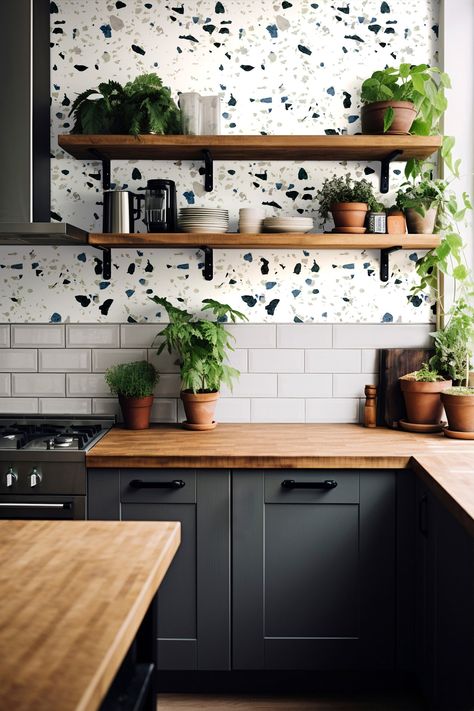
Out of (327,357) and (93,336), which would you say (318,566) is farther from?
(93,336)

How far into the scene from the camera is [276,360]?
350 centimetres

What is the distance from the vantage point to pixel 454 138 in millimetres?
3371

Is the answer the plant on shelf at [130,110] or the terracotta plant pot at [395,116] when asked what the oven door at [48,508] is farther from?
the terracotta plant pot at [395,116]

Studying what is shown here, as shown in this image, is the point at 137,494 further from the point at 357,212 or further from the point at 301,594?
the point at 357,212

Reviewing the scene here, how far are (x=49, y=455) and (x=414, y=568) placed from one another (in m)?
1.44

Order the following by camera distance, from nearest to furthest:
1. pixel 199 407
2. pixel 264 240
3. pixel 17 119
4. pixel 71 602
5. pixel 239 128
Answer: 1. pixel 71 602
2. pixel 17 119
3. pixel 264 240
4. pixel 199 407
5. pixel 239 128

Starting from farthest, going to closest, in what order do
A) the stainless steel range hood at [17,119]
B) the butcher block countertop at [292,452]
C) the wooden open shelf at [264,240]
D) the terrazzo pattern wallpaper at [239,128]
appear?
the terrazzo pattern wallpaper at [239,128], the wooden open shelf at [264,240], the stainless steel range hood at [17,119], the butcher block countertop at [292,452]

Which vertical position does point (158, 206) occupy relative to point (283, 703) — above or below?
above

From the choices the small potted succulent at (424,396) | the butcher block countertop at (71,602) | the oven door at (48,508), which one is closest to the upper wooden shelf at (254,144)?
the small potted succulent at (424,396)

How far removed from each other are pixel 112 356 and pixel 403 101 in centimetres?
175

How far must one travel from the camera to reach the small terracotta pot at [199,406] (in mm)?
3230

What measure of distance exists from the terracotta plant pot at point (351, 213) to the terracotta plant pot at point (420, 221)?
0.22 metres

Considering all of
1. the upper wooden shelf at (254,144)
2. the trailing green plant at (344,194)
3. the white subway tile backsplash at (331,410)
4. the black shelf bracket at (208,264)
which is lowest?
the white subway tile backsplash at (331,410)

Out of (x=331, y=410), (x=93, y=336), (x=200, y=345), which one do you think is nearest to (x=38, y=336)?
(x=93, y=336)
